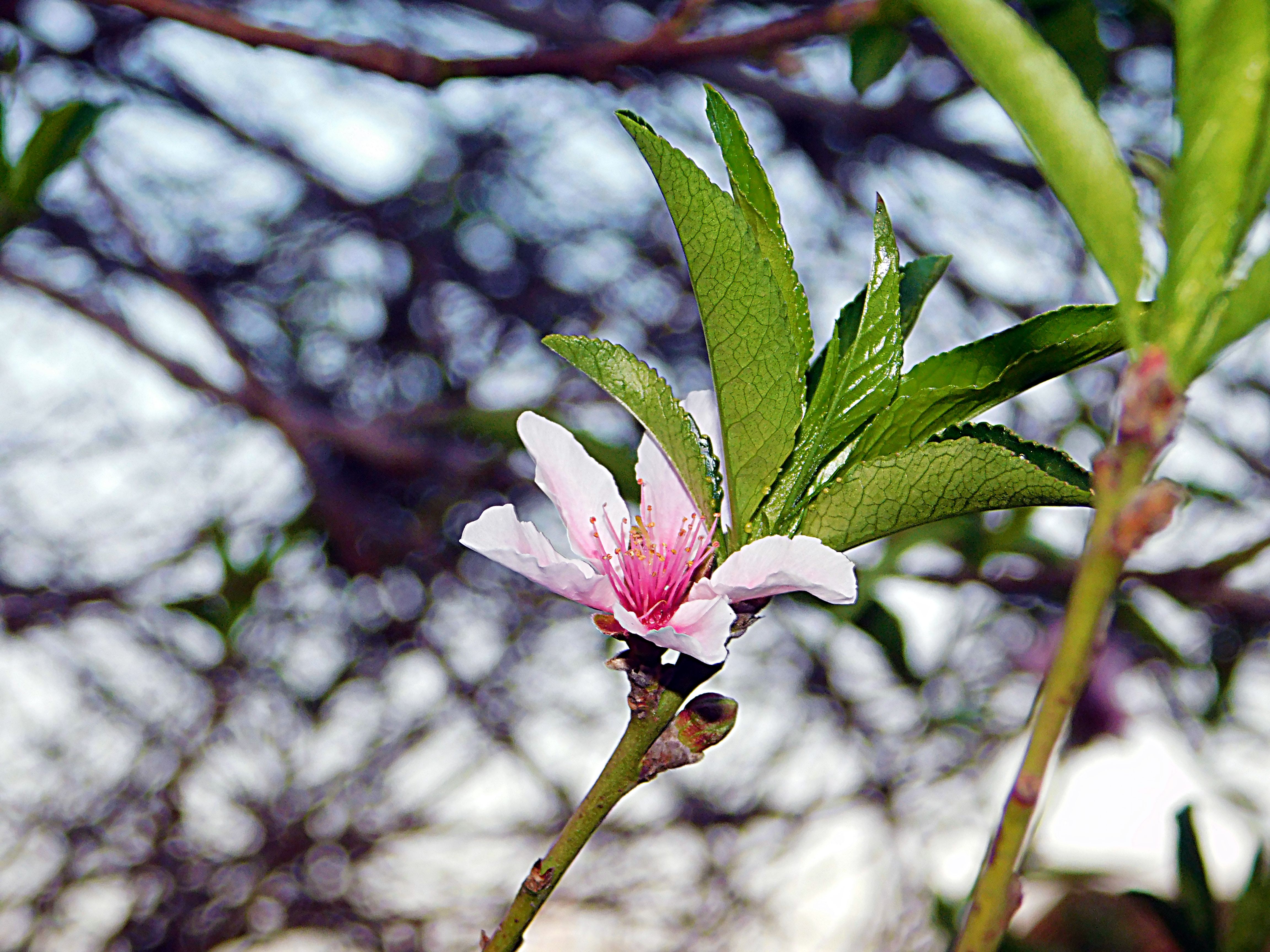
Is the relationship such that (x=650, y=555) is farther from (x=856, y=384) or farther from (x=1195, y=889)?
(x=1195, y=889)

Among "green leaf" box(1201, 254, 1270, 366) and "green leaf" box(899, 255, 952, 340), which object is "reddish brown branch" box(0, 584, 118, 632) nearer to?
"green leaf" box(899, 255, 952, 340)

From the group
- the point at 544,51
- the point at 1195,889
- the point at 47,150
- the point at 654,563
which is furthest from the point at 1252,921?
the point at 47,150

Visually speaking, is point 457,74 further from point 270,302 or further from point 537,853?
point 537,853

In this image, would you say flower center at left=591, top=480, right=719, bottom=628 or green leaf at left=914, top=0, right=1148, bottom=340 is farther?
flower center at left=591, top=480, right=719, bottom=628

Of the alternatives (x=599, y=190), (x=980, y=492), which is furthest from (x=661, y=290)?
(x=980, y=492)

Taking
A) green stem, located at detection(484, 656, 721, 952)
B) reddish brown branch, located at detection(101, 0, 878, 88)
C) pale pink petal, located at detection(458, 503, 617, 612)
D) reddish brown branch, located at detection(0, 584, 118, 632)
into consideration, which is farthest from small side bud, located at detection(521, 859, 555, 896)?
reddish brown branch, located at detection(0, 584, 118, 632)

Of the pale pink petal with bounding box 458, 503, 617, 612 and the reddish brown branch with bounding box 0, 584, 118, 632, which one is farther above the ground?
the reddish brown branch with bounding box 0, 584, 118, 632

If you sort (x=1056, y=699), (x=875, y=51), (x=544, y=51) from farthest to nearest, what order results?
1. (x=875, y=51)
2. (x=544, y=51)
3. (x=1056, y=699)
